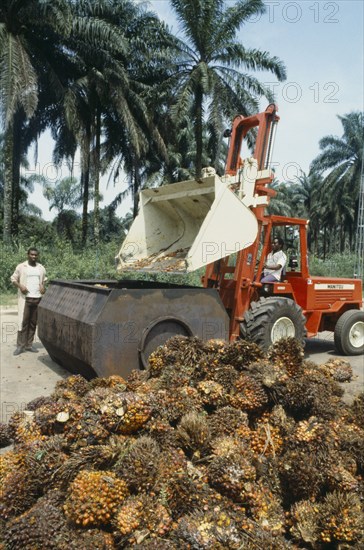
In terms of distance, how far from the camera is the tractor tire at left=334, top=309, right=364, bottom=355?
351 inches

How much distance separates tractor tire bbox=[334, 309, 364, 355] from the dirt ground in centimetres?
20

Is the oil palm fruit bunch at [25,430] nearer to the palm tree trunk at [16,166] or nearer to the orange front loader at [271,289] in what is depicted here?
the orange front loader at [271,289]

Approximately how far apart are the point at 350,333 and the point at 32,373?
566cm

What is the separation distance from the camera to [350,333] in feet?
30.0

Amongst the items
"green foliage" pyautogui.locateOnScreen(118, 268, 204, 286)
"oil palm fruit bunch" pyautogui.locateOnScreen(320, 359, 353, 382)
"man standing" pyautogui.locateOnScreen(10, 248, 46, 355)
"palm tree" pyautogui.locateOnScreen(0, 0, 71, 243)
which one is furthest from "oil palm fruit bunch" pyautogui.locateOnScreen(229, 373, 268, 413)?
"palm tree" pyautogui.locateOnScreen(0, 0, 71, 243)

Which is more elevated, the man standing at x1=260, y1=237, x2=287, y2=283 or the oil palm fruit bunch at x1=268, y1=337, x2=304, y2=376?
the man standing at x1=260, y1=237, x2=287, y2=283

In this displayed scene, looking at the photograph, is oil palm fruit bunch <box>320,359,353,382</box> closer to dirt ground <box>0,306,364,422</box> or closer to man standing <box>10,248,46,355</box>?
dirt ground <box>0,306,364,422</box>

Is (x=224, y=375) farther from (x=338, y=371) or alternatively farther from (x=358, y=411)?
(x=338, y=371)

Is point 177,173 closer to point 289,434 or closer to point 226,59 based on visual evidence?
point 226,59

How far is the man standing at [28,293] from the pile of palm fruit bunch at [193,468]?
172 inches

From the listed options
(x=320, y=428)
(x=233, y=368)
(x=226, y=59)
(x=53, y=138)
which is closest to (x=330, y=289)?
(x=233, y=368)

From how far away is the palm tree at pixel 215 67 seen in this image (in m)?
20.7

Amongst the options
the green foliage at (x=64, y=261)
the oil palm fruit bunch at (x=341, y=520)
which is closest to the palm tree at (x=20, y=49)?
the green foliage at (x=64, y=261)

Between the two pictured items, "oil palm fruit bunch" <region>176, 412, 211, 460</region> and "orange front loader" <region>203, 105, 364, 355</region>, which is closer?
"oil palm fruit bunch" <region>176, 412, 211, 460</region>
